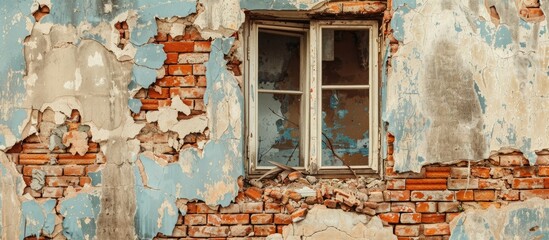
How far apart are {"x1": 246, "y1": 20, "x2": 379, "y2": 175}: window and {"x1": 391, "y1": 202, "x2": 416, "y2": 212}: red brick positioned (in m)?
0.31

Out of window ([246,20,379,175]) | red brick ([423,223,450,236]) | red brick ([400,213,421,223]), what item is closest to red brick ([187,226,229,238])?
window ([246,20,379,175])

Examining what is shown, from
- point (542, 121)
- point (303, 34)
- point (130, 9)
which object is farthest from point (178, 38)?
point (542, 121)

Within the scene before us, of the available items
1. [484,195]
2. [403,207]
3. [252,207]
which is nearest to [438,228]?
[403,207]

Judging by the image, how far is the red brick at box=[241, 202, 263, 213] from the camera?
170 inches

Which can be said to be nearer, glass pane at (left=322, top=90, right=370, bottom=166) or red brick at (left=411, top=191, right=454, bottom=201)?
red brick at (left=411, top=191, right=454, bottom=201)

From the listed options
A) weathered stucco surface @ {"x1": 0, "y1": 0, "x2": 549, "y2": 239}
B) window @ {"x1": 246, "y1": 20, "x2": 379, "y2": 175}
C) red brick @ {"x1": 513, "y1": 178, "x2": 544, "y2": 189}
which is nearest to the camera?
weathered stucco surface @ {"x1": 0, "y1": 0, "x2": 549, "y2": 239}

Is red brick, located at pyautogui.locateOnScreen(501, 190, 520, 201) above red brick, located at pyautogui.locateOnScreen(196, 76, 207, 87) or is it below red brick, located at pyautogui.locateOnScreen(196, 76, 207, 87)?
below

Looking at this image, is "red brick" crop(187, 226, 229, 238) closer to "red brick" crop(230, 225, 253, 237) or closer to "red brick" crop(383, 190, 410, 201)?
"red brick" crop(230, 225, 253, 237)

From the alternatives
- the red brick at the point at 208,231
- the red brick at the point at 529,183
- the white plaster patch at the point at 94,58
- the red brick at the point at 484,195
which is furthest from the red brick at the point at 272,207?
the red brick at the point at 529,183

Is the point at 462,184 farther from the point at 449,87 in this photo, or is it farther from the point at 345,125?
the point at 345,125

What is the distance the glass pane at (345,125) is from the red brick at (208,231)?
2.82ft

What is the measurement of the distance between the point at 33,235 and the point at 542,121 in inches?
135

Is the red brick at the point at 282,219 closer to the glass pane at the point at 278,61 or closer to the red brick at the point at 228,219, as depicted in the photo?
the red brick at the point at 228,219

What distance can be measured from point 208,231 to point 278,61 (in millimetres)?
1283
